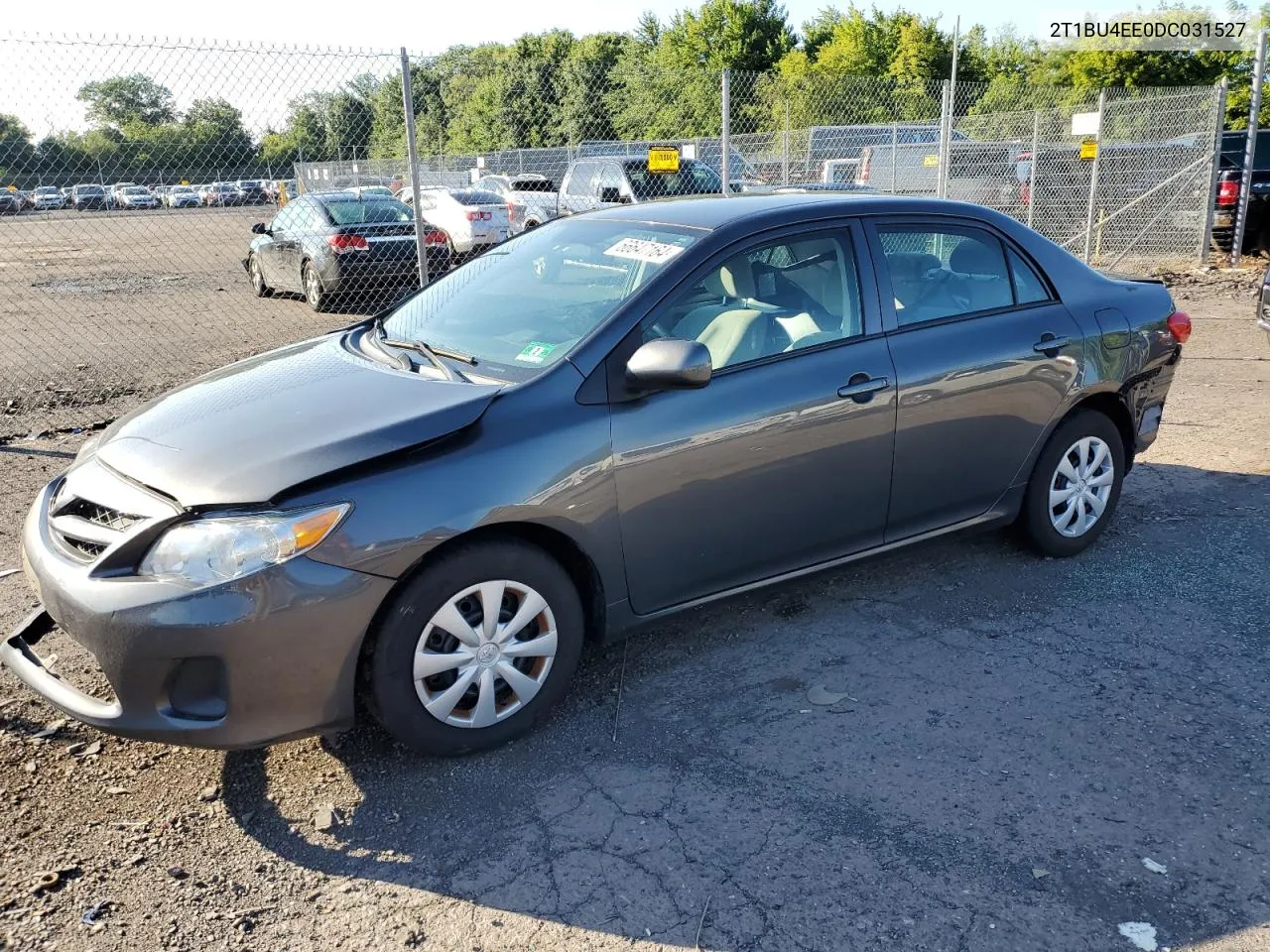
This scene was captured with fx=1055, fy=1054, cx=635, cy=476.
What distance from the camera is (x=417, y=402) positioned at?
3.36 m

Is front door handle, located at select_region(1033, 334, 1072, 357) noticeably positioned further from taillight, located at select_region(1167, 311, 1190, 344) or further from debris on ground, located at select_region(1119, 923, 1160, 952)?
debris on ground, located at select_region(1119, 923, 1160, 952)

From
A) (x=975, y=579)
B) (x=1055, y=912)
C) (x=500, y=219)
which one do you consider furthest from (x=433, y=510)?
(x=500, y=219)

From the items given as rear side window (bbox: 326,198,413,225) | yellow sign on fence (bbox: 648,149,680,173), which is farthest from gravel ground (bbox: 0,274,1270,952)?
rear side window (bbox: 326,198,413,225)

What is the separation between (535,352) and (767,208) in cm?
115

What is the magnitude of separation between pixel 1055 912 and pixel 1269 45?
56.5 ft

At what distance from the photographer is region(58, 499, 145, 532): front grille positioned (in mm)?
3088

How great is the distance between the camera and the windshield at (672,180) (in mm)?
14602

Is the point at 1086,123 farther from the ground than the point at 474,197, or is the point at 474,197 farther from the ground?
the point at 1086,123

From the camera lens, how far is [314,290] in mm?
13086

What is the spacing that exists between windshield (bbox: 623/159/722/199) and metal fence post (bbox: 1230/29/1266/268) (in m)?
6.94

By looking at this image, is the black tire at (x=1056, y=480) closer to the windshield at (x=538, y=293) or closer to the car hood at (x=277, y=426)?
the windshield at (x=538, y=293)

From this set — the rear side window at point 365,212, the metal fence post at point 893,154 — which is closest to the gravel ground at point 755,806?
the rear side window at point 365,212

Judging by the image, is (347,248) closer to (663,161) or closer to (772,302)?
(663,161)

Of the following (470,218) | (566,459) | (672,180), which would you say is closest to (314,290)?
(672,180)
